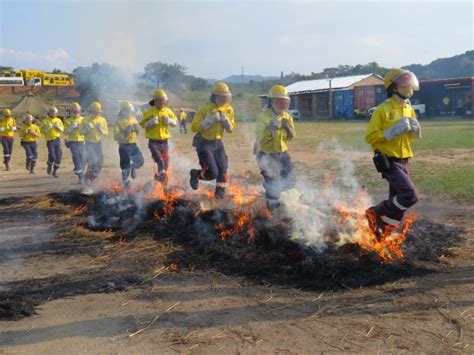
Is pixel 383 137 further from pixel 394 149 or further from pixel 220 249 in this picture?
pixel 220 249

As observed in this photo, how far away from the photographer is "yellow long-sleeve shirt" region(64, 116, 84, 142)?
11777 mm

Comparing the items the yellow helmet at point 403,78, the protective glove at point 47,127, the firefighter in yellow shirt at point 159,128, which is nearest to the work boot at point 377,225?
the yellow helmet at point 403,78

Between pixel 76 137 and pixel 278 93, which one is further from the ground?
pixel 278 93

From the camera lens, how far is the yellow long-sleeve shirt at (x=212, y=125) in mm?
7855

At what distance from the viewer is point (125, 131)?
395 inches

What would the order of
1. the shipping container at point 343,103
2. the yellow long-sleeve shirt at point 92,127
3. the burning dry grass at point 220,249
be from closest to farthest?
the burning dry grass at point 220,249
the yellow long-sleeve shirt at point 92,127
the shipping container at point 343,103

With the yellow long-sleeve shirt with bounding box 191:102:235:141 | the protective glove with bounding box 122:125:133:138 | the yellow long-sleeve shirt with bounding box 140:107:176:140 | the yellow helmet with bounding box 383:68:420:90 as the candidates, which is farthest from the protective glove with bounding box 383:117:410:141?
the protective glove with bounding box 122:125:133:138

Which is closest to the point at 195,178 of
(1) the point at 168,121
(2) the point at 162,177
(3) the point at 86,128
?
(2) the point at 162,177

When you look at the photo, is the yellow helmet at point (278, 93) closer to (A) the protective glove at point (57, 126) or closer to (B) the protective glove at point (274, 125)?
(B) the protective glove at point (274, 125)

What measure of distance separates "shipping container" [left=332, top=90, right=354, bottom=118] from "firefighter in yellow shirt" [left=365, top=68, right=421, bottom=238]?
4183 centimetres

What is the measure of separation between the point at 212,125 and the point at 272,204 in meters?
1.65

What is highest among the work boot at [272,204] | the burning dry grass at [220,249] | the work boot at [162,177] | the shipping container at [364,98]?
the shipping container at [364,98]

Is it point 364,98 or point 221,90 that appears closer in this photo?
point 221,90

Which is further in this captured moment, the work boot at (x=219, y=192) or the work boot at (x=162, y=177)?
the work boot at (x=162, y=177)
